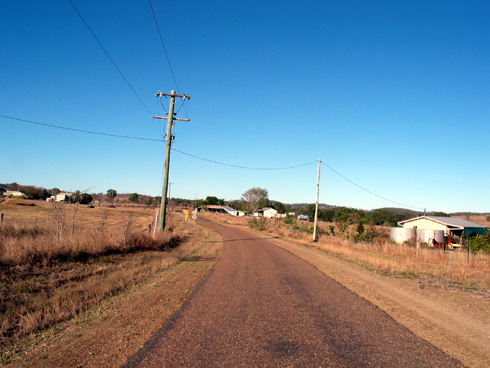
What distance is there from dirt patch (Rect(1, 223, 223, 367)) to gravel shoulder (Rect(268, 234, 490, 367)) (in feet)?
15.7

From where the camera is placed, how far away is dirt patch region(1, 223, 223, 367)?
445 centimetres

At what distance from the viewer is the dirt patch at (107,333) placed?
14.6 feet

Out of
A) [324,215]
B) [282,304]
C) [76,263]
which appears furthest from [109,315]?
[324,215]

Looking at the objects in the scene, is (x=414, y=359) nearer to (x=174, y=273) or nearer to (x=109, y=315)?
(x=109, y=315)

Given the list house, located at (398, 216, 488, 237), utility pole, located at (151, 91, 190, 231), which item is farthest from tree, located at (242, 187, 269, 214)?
utility pole, located at (151, 91, 190, 231)

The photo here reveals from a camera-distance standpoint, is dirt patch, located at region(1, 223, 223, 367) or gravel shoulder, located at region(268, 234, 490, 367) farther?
gravel shoulder, located at region(268, 234, 490, 367)

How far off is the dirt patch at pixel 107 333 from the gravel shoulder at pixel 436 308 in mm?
4772

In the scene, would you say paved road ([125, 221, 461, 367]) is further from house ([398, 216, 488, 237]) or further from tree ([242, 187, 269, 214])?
tree ([242, 187, 269, 214])

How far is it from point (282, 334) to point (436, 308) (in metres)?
4.53

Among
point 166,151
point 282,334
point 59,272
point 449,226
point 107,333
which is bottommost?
point 59,272

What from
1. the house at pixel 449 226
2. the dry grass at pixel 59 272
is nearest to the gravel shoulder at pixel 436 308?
the dry grass at pixel 59 272

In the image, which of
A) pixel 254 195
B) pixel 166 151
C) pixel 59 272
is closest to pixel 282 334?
pixel 59 272

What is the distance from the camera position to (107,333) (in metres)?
5.47

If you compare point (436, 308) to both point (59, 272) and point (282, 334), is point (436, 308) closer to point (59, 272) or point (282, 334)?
point (282, 334)
